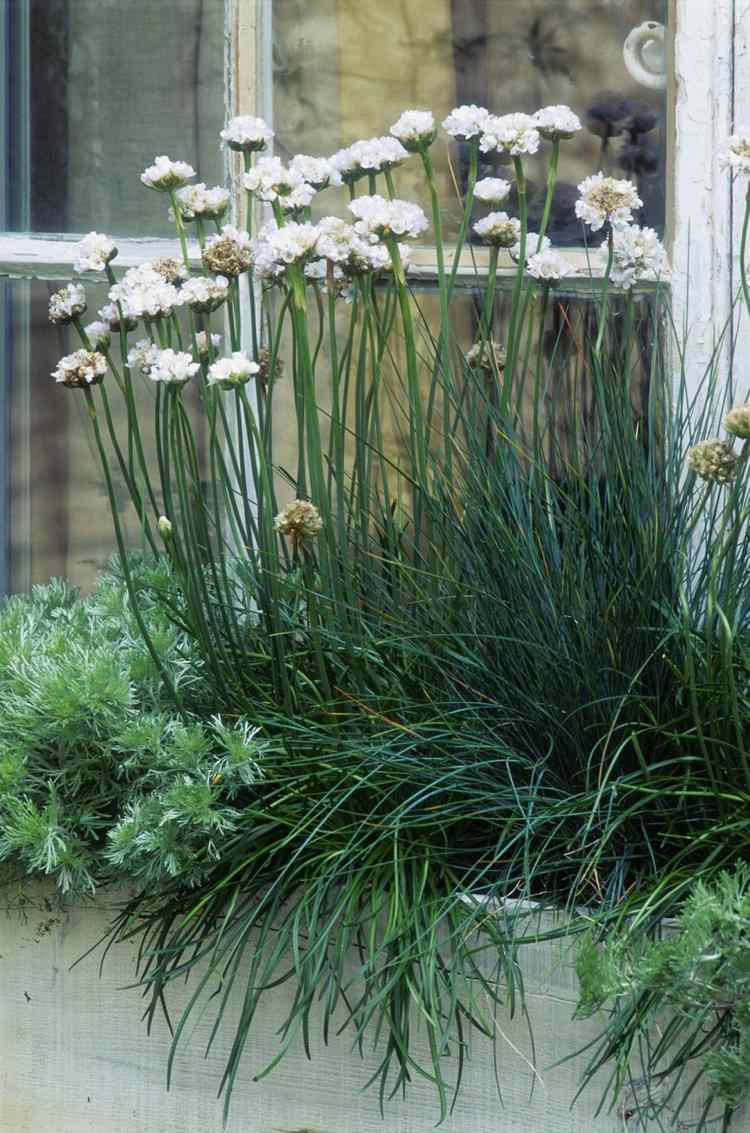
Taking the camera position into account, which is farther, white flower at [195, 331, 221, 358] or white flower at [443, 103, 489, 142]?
white flower at [443, 103, 489, 142]

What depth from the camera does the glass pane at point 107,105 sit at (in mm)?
Answer: 2252

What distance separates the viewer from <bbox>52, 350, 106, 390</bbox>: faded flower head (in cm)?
164

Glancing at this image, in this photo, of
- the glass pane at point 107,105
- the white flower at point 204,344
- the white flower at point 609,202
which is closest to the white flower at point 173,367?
the white flower at point 204,344

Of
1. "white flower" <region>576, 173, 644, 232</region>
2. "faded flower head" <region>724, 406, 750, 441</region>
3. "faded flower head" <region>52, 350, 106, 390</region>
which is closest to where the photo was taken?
"faded flower head" <region>724, 406, 750, 441</region>

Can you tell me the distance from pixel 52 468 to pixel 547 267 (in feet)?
3.10

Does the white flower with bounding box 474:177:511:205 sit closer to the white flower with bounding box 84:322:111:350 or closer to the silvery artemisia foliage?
the white flower with bounding box 84:322:111:350

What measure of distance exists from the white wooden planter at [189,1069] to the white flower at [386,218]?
819 mm

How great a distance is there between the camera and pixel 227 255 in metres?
1.65

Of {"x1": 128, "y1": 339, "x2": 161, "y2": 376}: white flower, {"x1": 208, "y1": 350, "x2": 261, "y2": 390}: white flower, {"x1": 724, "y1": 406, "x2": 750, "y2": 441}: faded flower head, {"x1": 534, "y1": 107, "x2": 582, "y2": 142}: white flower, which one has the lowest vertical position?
{"x1": 724, "y1": 406, "x2": 750, "y2": 441}: faded flower head

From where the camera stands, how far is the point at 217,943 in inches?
57.8

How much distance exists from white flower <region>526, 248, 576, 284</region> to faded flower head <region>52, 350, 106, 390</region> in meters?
0.57

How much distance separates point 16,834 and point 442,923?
0.48 metres

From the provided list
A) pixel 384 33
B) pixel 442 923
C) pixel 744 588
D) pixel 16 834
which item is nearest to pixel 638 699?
pixel 744 588

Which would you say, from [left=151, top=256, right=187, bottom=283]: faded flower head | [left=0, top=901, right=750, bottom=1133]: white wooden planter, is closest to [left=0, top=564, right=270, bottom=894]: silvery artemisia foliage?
[left=0, top=901, right=750, bottom=1133]: white wooden planter
